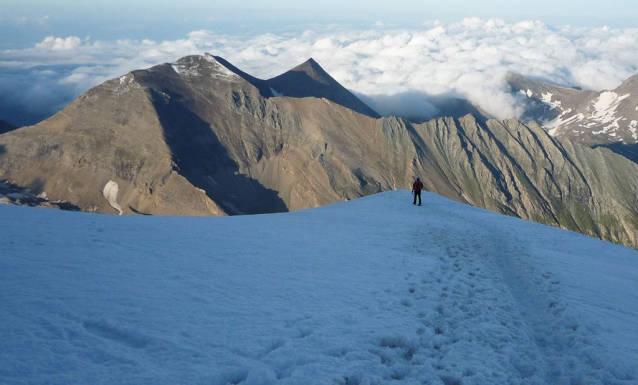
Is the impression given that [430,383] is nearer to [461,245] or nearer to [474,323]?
[474,323]

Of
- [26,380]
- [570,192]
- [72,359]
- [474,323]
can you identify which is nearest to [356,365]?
[474,323]

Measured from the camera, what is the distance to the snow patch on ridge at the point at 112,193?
11019 centimetres

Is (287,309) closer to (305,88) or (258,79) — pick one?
(258,79)

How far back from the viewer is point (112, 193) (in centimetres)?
11300

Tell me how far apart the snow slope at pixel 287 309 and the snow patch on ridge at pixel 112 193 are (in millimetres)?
103319

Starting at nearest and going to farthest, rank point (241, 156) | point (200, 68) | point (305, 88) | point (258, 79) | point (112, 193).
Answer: point (112, 193) → point (241, 156) → point (200, 68) → point (258, 79) → point (305, 88)

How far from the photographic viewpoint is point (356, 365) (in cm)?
797

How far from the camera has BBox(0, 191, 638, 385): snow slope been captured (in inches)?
293

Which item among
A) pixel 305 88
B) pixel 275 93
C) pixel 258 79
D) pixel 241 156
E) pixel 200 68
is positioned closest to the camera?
pixel 241 156

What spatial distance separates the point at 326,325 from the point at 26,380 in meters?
5.34

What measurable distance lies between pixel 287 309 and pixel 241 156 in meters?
131

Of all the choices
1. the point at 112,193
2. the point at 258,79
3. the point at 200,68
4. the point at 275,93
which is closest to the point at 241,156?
the point at 112,193

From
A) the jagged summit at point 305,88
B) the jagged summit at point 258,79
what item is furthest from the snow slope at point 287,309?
the jagged summit at point 305,88

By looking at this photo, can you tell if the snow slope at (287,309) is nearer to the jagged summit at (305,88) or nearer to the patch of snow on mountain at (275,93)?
the patch of snow on mountain at (275,93)
